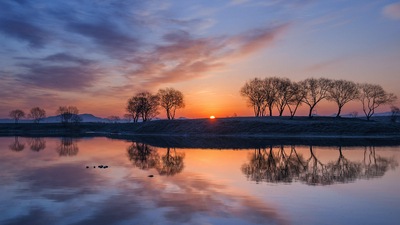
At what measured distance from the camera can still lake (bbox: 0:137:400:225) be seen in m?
18.0

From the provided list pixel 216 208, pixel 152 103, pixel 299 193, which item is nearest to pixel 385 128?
pixel 299 193

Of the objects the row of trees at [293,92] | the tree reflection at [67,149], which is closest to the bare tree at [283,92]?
the row of trees at [293,92]

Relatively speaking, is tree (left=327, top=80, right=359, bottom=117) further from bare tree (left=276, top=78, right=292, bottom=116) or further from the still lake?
the still lake

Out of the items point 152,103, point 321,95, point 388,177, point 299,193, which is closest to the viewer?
point 299,193

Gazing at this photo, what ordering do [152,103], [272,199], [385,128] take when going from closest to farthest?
[272,199] → [385,128] → [152,103]

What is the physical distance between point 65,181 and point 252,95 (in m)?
126

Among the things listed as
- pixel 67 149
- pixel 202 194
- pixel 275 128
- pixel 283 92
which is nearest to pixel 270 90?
pixel 283 92

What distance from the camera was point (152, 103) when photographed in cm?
18338

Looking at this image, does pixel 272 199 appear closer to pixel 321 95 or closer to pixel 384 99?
pixel 321 95

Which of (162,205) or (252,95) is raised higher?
(252,95)

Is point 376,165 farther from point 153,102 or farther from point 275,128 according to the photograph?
point 153,102

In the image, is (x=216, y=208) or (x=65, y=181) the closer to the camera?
(x=216, y=208)

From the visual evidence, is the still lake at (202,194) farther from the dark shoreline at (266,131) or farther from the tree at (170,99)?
the tree at (170,99)

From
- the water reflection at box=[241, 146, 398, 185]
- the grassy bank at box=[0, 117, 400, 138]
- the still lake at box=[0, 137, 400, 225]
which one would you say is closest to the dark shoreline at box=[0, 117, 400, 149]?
the grassy bank at box=[0, 117, 400, 138]
